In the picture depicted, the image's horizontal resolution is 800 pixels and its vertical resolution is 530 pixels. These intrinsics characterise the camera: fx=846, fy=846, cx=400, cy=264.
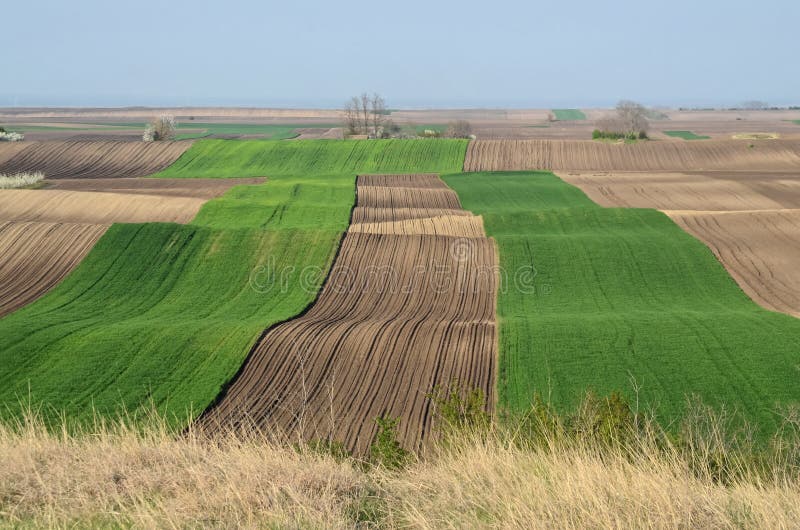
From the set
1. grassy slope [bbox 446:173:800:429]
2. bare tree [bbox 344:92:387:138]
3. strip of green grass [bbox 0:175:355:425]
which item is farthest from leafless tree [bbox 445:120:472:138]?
grassy slope [bbox 446:173:800:429]

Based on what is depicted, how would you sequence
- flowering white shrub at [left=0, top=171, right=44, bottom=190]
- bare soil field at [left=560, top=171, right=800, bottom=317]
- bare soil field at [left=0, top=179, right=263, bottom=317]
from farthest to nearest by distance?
flowering white shrub at [left=0, top=171, right=44, bottom=190] < bare soil field at [left=560, top=171, right=800, bottom=317] < bare soil field at [left=0, top=179, right=263, bottom=317]

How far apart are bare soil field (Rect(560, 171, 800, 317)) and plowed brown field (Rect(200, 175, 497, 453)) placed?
11.3m

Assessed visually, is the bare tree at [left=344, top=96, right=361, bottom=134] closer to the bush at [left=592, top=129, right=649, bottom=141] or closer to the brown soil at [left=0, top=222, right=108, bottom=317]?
the bush at [left=592, top=129, right=649, bottom=141]

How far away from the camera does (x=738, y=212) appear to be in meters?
47.9

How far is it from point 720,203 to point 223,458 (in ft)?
170

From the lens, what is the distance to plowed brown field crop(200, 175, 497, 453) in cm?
2117

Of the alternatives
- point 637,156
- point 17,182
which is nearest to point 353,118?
point 637,156

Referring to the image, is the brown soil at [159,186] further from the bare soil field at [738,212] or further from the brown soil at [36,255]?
the bare soil field at [738,212]

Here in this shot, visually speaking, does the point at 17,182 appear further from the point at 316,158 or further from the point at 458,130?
the point at 458,130

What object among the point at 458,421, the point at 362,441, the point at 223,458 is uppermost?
the point at 223,458

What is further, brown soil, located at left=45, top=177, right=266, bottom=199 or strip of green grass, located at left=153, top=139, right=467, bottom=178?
strip of green grass, located at left=153, top=139, right=467, bottom=178

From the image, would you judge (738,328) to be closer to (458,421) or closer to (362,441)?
(362,441)

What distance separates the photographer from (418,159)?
270ft

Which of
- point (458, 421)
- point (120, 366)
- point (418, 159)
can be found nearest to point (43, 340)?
point (120, 366)
